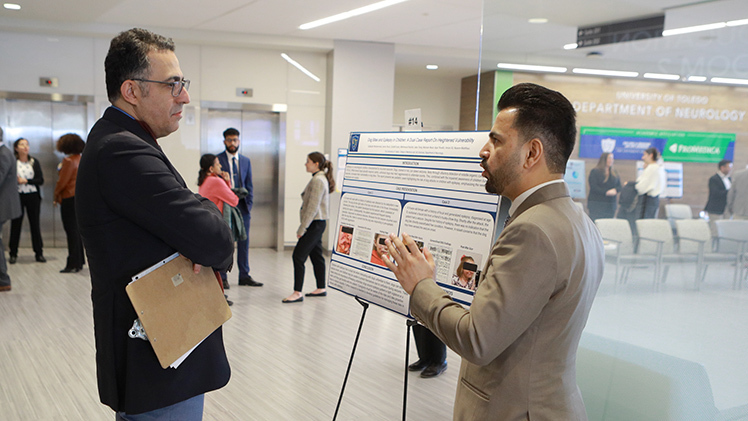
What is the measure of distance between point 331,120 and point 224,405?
21.9 feet

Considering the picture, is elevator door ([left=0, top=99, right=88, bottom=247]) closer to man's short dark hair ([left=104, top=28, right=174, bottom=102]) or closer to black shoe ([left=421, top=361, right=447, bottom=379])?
black shoe ([left=421, top=361, right=447, bottom=379])

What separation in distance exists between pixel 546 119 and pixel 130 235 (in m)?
1.21

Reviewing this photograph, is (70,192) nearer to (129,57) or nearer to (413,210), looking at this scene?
(413,210)

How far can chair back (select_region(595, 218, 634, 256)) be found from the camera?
2914 millimetres

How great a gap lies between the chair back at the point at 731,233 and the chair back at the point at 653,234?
228 mm

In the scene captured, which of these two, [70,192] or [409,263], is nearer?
[409,263]

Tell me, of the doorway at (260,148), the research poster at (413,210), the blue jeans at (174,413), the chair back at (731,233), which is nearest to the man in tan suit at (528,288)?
the research poster at (413,210)

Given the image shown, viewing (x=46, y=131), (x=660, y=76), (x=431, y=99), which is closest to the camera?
(x=660, y=76)

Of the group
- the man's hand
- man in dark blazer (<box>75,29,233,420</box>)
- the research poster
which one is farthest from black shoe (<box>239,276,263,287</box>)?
the man's hand

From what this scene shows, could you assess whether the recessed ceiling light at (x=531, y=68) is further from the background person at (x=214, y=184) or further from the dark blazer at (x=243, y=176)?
the dark blazer at (x=243, y=176)

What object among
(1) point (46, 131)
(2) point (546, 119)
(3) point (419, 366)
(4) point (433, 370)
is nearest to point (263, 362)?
(3) point (419, 366)

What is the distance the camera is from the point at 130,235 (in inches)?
63.1

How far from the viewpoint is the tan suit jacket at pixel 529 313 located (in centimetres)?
137

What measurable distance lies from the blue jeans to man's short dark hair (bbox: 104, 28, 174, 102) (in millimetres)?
972
